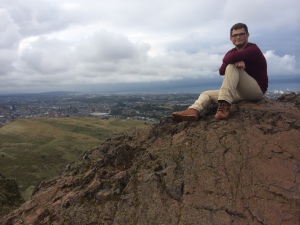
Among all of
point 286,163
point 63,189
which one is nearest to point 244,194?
point 286,163

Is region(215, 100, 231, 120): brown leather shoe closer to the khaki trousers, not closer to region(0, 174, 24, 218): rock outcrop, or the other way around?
the khaki trousers

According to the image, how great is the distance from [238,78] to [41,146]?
57.9m

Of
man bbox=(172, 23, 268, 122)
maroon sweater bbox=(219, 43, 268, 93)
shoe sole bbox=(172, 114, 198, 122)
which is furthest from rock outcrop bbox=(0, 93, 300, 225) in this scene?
maroon sweater bbox=(219, 43, 268, 93)

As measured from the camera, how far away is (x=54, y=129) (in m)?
89.6

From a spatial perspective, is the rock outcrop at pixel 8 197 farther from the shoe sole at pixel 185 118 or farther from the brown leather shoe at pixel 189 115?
the brown leather shoe at pixel 189 115

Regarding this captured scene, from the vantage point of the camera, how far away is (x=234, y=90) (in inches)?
396

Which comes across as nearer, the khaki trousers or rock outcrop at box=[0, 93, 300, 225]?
rock outcrop at box=[0, 93, 300, 225]

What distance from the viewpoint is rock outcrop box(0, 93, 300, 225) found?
738 centimetres

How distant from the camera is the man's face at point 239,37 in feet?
33.2

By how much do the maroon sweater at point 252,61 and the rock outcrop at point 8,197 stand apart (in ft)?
34.2

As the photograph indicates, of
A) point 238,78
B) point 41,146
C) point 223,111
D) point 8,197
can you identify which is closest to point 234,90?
point 238,78

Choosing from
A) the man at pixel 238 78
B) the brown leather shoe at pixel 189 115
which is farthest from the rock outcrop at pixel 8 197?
the man at pixel 238 78

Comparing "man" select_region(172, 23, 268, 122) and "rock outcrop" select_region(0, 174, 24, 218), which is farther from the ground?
"man" select_region(172, 23, 268, 122)

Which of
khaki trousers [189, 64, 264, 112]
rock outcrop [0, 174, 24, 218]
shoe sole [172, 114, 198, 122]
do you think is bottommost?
rock outcrop [0, 174, 24, 218]
